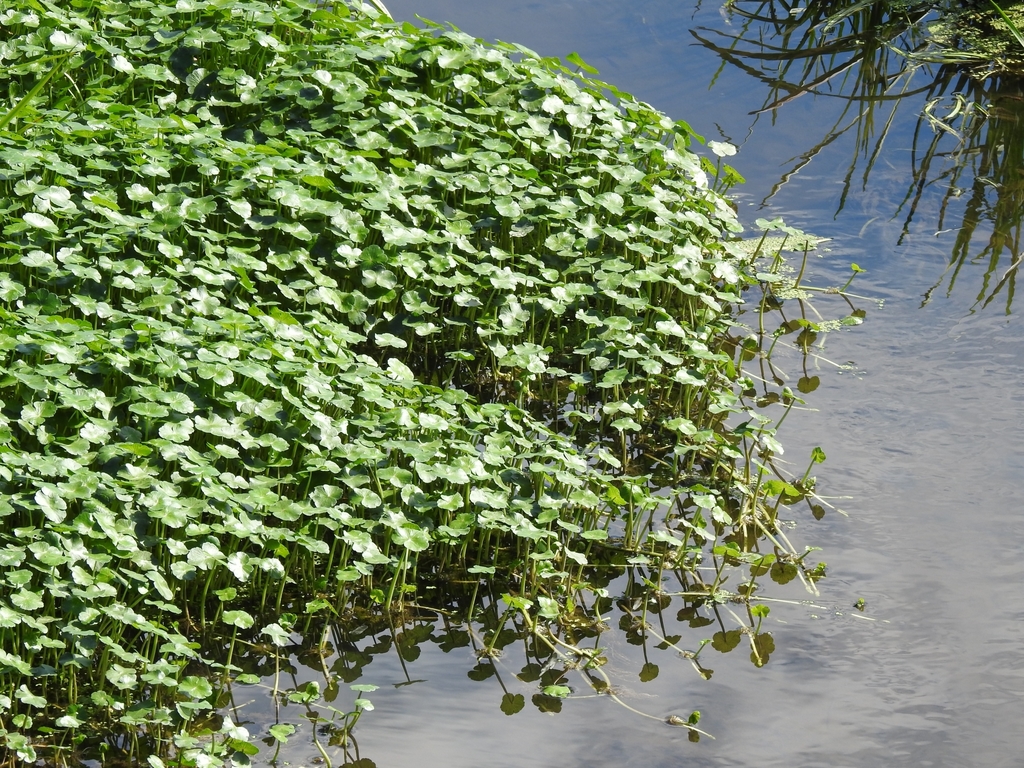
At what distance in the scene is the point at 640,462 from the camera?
147 inches

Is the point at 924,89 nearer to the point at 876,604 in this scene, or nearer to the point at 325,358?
the point at 876,604

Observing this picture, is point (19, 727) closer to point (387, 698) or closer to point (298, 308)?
point (387, 698)

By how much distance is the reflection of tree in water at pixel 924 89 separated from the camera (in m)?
5.00

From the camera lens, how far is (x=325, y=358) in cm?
332

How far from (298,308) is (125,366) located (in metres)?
0.77

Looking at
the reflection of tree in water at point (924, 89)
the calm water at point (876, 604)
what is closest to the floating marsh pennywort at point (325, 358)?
the calm water at point (876, 604)

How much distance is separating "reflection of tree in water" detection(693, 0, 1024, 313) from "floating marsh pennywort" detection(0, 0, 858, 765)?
0.90 m

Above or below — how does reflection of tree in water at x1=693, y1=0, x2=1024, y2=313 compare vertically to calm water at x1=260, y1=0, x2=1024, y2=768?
above

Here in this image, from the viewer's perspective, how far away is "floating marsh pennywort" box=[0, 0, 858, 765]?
2.79 metres

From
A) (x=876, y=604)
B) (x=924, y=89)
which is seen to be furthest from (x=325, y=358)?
(x=924, y=89)

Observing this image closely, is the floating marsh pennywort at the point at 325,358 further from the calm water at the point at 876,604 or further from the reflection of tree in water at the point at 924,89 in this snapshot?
the reflection of tree in water at the point at 924,89

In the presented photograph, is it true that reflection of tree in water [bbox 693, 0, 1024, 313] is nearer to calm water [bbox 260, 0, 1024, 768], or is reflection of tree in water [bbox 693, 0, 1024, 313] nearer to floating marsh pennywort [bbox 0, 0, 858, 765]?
calm water [bbox 260, 0, 1024, 768]

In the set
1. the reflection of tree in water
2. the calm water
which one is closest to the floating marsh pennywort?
the calm water

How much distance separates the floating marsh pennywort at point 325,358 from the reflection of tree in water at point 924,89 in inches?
35.4
